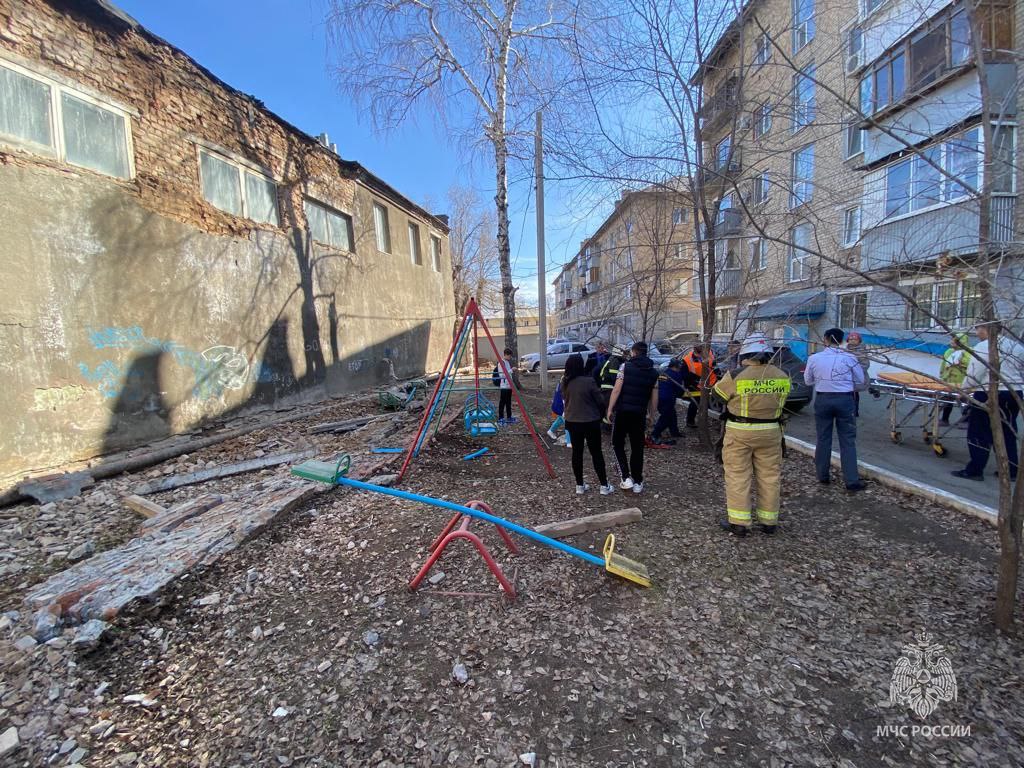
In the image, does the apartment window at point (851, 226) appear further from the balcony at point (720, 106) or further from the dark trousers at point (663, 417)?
the dark trousers at point (663, 417)

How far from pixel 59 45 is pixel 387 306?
8738 millimetres

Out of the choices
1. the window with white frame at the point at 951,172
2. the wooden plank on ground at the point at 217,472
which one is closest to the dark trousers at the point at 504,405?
the wooden plank on ground at the point at 217,472

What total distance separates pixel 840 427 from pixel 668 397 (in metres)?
2.59

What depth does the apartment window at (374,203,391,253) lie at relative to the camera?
13961 mm

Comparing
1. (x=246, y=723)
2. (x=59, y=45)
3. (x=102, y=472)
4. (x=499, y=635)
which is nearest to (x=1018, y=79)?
(x=499, y=635)

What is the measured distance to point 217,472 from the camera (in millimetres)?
5602

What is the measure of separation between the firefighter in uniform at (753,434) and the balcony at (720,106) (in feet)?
9.97

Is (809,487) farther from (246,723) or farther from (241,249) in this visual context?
(241,249)

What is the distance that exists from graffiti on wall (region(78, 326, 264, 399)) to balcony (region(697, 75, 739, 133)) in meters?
8.14

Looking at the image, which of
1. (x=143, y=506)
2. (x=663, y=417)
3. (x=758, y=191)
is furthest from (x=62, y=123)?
(x=663, y=417)

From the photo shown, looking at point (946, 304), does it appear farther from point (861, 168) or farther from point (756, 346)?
point (861, 168)

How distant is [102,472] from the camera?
546 cm

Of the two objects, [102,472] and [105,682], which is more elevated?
[102,472]

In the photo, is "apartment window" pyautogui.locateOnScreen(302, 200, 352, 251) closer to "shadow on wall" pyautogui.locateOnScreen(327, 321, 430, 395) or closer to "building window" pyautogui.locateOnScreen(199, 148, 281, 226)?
"building window" pyautogui.locateOnScreen(199, 148, 281, 226)
